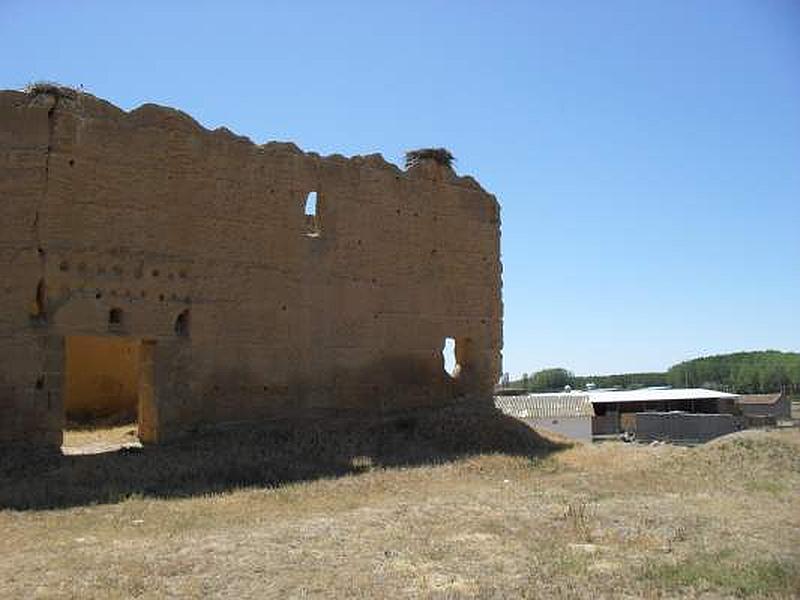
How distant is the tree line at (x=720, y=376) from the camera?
7862cm

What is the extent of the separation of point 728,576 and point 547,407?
2650 cm

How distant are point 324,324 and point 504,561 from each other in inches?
310

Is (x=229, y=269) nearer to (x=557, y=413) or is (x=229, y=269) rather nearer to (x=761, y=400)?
(x=557, y=413)

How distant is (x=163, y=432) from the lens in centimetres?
1255

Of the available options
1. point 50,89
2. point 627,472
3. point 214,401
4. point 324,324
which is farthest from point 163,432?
point 627,472

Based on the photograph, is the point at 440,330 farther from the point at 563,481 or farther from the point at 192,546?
the point at 192,546

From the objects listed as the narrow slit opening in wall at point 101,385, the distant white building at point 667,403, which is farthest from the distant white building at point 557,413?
the narrow slit opening in wall at point 101,385

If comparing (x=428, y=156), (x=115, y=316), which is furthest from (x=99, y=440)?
(x=428, y=156)

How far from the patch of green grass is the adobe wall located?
801 cm

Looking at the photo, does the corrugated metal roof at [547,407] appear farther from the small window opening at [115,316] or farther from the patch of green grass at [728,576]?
the patch of green grass at [728,576]

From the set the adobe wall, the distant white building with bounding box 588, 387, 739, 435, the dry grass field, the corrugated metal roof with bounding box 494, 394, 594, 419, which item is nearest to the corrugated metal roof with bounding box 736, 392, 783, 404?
the distant white building with bounding box 588, 387, 739, 435

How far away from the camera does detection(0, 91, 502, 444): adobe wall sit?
11.6 m

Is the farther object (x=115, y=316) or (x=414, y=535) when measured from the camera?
(x=115, y=316)

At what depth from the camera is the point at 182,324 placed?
512 inches
